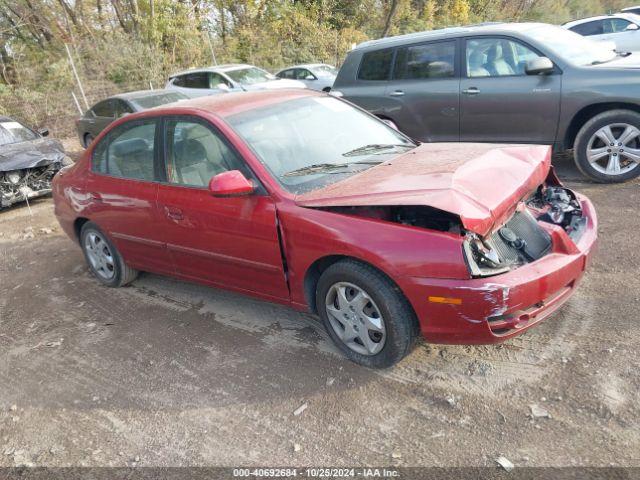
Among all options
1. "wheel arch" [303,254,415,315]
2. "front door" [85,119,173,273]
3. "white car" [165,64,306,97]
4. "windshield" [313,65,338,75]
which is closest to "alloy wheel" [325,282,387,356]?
"wheel arch" [303,254,415,315]

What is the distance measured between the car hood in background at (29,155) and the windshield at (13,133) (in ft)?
0.54

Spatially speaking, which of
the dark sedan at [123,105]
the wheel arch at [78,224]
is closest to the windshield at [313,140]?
the wheel arch at [78,224]

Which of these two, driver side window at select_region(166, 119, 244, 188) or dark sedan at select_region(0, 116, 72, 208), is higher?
driver side window at select_region(166, 119, 244, 188)

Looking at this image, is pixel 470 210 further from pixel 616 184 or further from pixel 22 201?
pixel 22 201

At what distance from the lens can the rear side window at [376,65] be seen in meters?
7.26

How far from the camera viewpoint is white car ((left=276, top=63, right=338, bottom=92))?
15516 millimetres

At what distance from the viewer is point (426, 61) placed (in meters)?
6.87

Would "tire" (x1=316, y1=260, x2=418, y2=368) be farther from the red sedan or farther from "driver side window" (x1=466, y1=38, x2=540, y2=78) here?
"driver side window" (x1=466, y1=38, x2=540, y2=78)

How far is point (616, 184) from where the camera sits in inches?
228

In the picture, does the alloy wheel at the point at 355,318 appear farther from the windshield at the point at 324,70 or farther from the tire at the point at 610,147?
the windshield at the point at 324,70

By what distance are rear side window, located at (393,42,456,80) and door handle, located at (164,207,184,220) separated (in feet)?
14.2

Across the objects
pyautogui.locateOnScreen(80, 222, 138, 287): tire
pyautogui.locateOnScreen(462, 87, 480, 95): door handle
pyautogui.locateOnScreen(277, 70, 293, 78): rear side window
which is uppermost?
pyautogui.locateOnScreen(462, 87, 480, 95): door handle

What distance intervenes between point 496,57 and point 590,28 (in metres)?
9.95

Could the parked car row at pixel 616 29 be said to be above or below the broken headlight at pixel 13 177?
above
